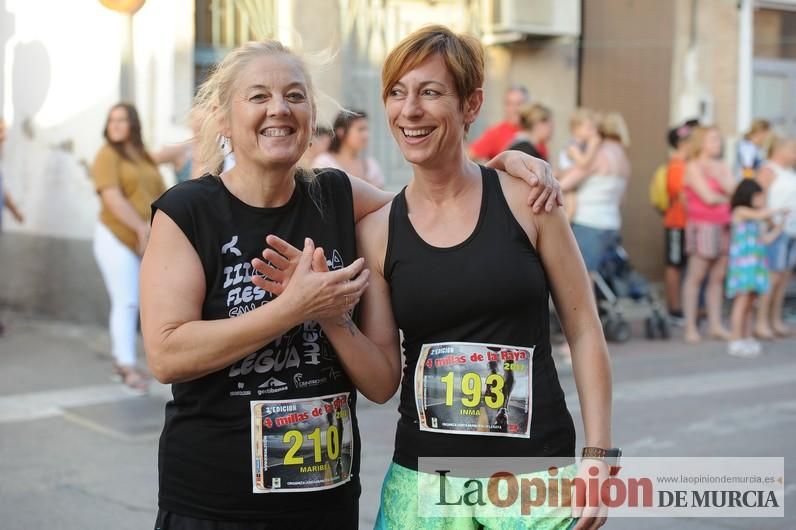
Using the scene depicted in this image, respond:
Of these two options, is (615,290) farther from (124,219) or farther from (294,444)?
(294,444)

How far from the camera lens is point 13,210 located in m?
10.0

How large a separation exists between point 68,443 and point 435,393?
13.8 feet

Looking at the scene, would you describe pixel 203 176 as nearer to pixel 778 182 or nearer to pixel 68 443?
pixel 68 443

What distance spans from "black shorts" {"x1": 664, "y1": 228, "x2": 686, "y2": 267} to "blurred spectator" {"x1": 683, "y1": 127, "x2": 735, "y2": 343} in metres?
0.66

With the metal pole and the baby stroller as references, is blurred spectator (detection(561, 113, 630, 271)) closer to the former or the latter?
the baby stroller

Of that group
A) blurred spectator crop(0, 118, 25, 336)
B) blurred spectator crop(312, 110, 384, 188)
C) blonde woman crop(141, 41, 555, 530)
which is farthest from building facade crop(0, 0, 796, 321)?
blonde woman crop(141, 41, 555, 530)

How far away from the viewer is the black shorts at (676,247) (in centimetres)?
1135

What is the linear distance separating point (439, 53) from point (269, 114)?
440 mm

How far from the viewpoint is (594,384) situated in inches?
109


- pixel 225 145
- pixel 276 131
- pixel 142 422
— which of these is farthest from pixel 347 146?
pixel 276 131

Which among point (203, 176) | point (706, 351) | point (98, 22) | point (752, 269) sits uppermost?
point (98, 22)

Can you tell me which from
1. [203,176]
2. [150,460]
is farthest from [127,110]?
[203,176]

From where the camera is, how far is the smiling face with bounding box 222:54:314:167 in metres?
2.66

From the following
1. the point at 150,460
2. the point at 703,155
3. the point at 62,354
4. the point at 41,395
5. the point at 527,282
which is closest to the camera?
the point at 527,282
